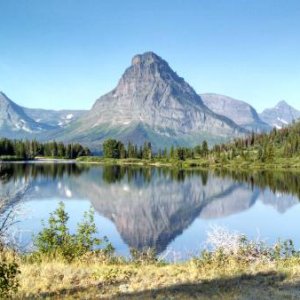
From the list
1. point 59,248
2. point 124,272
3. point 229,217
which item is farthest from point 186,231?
point 124,272

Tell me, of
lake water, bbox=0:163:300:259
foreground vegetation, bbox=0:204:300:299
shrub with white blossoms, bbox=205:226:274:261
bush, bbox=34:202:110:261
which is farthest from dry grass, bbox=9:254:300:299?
lake water, bbox=0:163:300:259

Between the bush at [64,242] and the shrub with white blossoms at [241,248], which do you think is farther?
the bush at [64,242]

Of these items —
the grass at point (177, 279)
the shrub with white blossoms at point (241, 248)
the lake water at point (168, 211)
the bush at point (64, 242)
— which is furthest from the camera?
the lake water at point (168, 211)

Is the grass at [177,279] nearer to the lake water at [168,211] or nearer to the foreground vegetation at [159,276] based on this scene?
the foreground vegetation at [159,276]

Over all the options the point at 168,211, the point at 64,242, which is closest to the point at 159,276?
the point at 64,242

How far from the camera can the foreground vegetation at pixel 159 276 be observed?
52.6 ft

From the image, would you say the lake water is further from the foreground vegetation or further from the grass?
the grass

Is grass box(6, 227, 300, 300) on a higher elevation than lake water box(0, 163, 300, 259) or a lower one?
higher

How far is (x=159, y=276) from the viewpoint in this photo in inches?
755

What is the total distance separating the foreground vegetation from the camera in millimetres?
16031

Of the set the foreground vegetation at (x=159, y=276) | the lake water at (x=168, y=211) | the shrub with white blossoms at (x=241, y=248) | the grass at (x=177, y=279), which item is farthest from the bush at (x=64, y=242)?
the lake water at (x=168, y=211)

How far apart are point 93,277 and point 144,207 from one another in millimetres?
66656

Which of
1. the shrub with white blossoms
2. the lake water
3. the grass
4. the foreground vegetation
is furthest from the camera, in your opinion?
the lake water

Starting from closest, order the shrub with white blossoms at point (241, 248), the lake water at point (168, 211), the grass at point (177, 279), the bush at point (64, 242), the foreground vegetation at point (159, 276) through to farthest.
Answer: the foreground vegetation at point (159, 276), the grass at point (177, 279), the shrub with white blossoms at point (241, 248), the bush at point (64, 242), the lake water at point (168, 211)
